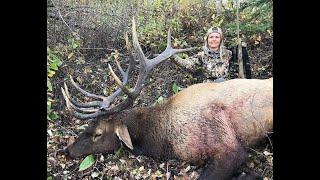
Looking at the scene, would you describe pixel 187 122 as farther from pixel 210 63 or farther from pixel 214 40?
pixel 214 40

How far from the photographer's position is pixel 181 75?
15.8 ft

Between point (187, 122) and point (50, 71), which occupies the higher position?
point (50, 71)

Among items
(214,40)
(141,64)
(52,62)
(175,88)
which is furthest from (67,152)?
(214,40)

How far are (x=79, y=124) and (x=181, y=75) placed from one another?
1.06 meters

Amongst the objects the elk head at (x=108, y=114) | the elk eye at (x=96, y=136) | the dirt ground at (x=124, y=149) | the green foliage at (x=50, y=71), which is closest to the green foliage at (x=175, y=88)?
the dirt ground at (x=124, y=149)

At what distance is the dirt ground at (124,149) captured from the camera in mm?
4371

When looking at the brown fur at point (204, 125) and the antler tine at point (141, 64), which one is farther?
the antler tine at point (141, 64)

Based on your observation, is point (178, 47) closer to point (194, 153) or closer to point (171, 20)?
point (171, 20)

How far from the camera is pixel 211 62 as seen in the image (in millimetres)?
4852

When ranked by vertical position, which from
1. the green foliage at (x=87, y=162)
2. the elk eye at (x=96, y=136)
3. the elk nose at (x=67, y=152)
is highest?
the elk eye at (x=96, y=136)

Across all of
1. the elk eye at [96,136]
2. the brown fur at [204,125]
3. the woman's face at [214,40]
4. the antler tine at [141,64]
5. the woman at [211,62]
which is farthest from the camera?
the woman at [211,62]

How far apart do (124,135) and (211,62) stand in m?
1.11

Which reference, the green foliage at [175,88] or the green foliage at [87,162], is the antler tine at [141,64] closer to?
the green foliage at [175,88]
